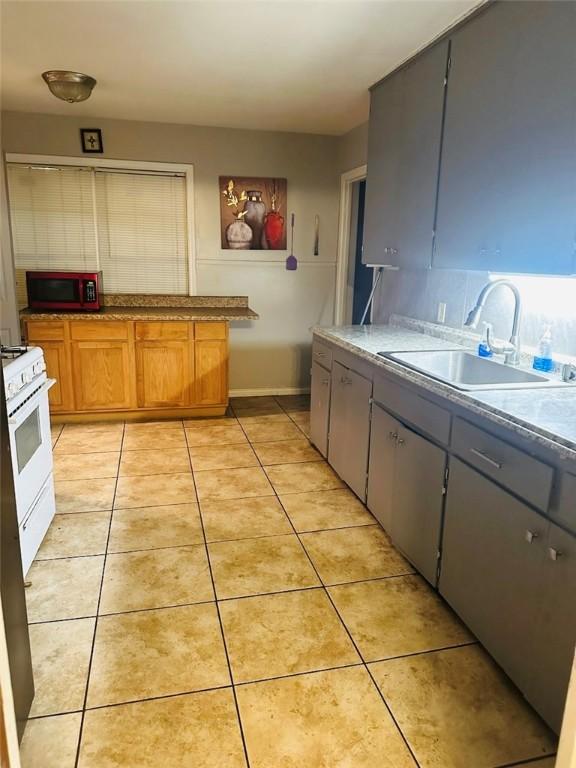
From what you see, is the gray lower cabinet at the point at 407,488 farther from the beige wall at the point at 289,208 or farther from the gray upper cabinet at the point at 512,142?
the beige wall at the point at 289,208

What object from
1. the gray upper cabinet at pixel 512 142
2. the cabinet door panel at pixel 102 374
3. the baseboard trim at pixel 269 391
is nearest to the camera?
the gray upper cabinet at pixel 512 142

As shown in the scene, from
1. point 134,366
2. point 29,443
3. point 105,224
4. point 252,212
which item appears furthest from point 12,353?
point 252,212

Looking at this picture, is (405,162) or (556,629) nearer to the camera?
(556,629)

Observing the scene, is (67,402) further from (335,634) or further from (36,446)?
(335,634)

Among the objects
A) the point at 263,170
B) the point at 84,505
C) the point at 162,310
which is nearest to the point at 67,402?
the point at 162,310

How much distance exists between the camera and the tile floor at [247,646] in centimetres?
153

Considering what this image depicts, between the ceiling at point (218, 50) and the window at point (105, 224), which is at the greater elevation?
the ceiling at point (218, 50)

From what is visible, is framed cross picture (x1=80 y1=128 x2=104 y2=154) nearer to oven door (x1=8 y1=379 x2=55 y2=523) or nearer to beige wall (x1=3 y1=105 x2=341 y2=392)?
beige wall (x1=3 y1=105 x2=341 y2=392)

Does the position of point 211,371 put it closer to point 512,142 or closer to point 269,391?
point 269,391

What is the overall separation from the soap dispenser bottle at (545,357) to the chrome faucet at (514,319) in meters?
0.10

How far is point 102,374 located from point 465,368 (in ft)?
9.48

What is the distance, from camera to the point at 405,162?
3.02 m

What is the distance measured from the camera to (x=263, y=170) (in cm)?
477

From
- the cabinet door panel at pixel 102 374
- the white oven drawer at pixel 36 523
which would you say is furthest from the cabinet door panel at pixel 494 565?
the cabinet door panel at pixel 102 374
